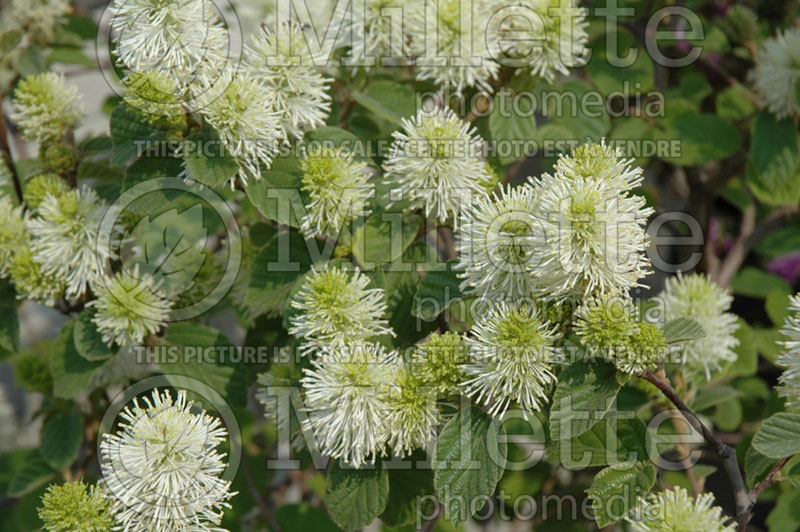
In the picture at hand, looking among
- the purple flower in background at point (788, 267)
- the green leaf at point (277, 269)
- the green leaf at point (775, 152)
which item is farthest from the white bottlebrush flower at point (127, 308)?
the purple flower in background at point (788, 267)

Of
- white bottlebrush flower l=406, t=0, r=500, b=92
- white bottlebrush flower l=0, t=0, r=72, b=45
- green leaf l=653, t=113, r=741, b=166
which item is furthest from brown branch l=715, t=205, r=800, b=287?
white bottlebrush flower l=0, t=0, r=72, b=45

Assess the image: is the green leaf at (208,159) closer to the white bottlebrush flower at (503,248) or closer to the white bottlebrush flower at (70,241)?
the white bottlebrush flower at (70,241)

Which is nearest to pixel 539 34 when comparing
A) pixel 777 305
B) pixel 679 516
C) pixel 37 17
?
pixel 679 516

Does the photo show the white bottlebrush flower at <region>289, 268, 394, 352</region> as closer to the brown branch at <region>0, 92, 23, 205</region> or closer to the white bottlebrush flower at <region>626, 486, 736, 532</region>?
the white bottlebrush flower at <region>626, 486, 736, 532</region>

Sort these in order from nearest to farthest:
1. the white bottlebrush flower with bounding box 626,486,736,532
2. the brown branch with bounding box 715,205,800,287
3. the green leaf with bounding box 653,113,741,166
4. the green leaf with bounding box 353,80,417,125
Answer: the white bottlebrush flower with bounding box 626,486,736,532 < the green leaf with bounding box 353,80,417,125 < the green leaf with bounding box 653,113,741,166 < the brown branch with bounding box 715,205,800,287

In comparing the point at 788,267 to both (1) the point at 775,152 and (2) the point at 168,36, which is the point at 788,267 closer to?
(1) the point at 775,152

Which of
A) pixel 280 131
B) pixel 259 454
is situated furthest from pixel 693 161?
pixel 259 454
